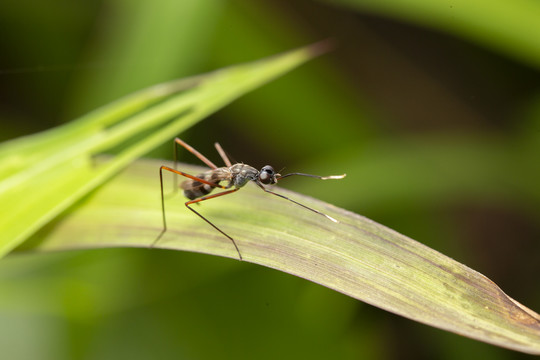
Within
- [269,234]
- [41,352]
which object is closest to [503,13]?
[269,234]

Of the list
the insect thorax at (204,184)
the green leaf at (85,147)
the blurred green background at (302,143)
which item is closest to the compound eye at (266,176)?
the insect thorax at (204,184)

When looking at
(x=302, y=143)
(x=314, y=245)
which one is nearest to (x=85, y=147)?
(x=314, y=245)

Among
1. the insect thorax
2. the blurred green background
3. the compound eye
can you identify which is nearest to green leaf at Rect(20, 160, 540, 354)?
the insect thorax

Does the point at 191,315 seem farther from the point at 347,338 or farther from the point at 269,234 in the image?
the point at 269,234

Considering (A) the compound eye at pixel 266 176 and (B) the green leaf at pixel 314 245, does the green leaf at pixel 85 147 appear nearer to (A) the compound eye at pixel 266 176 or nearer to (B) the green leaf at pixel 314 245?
(B) the green leaf at pixel 314 245

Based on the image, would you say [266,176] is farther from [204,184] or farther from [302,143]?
[302,143]

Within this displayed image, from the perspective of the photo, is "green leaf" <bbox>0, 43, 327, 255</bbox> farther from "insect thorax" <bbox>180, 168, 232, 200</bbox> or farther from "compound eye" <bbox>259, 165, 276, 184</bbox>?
"compound eye" <bbox>259, 165, 276, 184</bbox>
